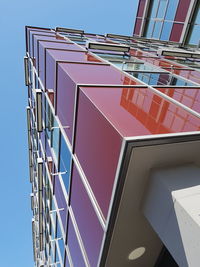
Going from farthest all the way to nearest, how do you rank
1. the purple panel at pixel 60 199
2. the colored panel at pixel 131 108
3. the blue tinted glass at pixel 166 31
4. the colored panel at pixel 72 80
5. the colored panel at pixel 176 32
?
the blue tinted glass at pixel 166 31, the colored panel at pixel 176 32, the purple panel at pixel 60 199, the colored panel at pixel 72 80, the colored panel at pixel 131 108

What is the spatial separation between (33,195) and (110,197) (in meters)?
18.7

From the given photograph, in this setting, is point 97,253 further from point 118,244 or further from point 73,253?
point 73,253

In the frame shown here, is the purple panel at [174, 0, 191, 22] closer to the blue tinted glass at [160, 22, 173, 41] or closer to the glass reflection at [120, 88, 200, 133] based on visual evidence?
the blue tinted glass at [160, 22, 173, 41]

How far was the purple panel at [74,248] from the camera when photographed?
5343mm

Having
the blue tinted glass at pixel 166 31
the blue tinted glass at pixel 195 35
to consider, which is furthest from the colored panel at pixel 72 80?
the blue tinted glass at pixel 166 31

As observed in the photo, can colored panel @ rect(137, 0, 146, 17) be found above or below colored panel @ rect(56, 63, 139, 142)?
above

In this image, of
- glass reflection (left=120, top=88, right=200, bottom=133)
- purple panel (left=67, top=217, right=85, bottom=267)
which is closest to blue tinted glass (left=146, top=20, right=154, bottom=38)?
glass reflection (left=120, top=88, right=200, bottom=133)

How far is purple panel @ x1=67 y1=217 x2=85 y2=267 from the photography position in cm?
534

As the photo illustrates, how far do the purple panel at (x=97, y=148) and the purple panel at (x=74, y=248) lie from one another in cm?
256

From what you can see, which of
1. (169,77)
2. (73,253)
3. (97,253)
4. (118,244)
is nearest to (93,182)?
(118,244)

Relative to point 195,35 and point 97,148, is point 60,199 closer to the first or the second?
point 97,148

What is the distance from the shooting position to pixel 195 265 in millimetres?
2285

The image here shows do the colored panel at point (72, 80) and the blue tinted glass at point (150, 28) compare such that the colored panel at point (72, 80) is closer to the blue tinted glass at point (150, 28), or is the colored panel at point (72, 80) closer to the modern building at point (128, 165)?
the modern building at point (128, 165)

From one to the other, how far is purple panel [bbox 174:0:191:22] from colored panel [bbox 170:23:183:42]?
0.38 meters
